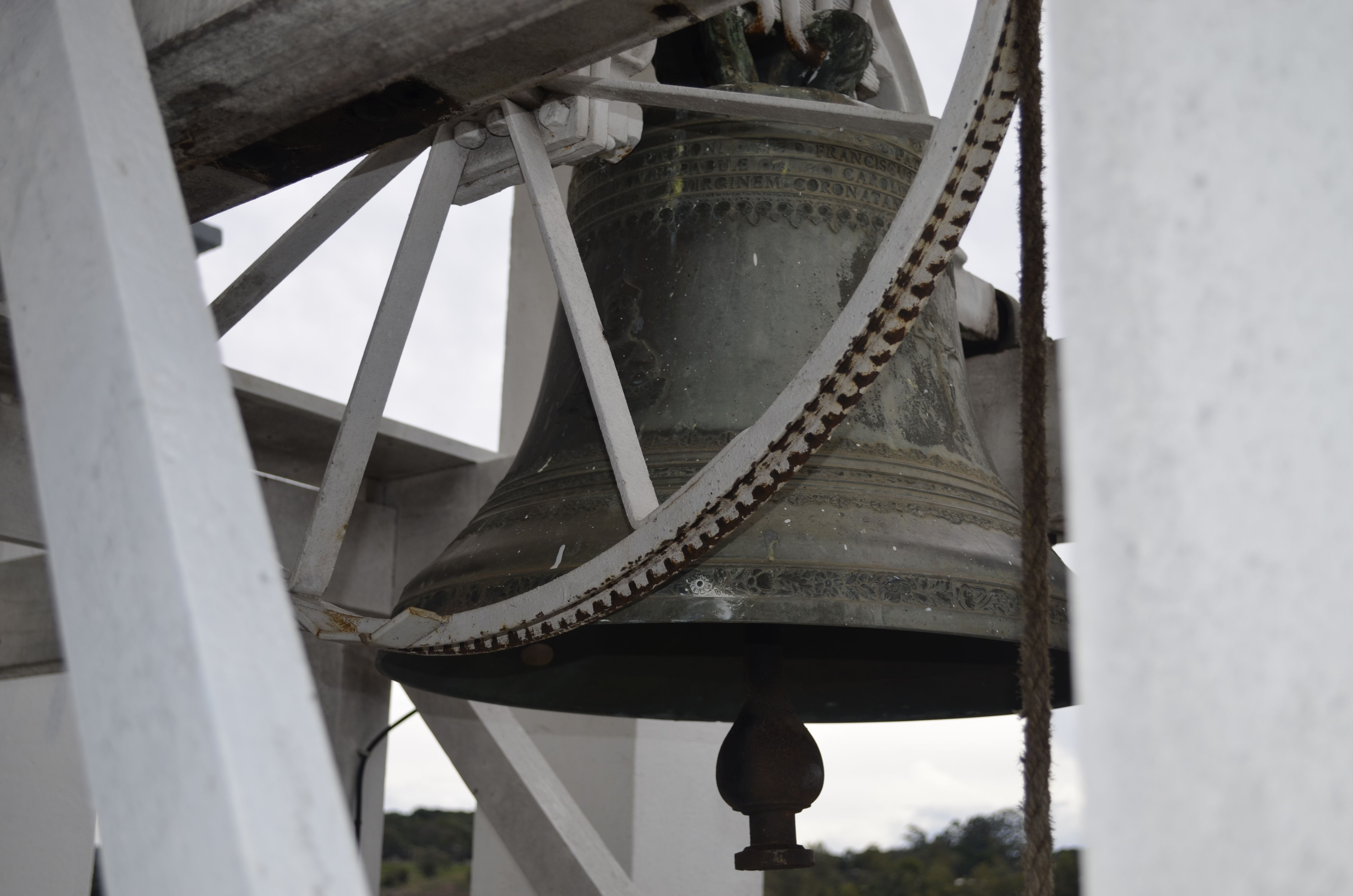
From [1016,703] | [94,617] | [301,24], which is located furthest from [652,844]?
[94,617]

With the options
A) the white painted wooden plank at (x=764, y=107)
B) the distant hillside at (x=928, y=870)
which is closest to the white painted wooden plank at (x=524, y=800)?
the white painted wooden plank at (x=764, y=107)

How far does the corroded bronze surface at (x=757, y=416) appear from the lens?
1.41 meters

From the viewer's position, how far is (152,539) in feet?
1.94

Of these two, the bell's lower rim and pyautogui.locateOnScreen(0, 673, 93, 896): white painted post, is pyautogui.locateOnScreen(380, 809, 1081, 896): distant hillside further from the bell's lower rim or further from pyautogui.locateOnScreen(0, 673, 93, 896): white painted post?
the bell's lower rim

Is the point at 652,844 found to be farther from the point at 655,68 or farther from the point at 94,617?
the point at 94,617

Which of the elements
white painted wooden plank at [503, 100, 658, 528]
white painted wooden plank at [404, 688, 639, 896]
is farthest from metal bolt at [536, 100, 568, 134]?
white painted wooden plank at [404, 688, 639, 896]

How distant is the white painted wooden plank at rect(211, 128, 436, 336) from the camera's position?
171cm

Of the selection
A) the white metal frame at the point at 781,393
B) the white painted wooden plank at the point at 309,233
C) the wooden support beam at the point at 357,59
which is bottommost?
the white metal frame at the point at 781,393

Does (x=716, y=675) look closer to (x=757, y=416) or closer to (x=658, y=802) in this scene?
(x=757, y=416)

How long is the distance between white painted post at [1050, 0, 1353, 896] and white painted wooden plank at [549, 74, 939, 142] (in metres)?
0.87

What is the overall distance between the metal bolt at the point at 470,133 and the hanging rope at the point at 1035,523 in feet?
2.83

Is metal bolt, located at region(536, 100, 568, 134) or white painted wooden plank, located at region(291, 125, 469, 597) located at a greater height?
metal bolt, located at region(536, 100, 568, 134)

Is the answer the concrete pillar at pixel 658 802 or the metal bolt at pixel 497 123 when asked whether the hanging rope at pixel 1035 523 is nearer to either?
the metal bolt at pixel 497 123

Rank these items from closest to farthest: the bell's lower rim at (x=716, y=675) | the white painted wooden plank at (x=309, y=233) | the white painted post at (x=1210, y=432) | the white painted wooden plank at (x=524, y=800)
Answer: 1. the white painted post at (x=1210, y=432)
2. the white painted wooden plank at (x=309, y=233)
3. the bell's lower rim at (x=716, y=675)
4. the white painted wooden plank at (x=524, y=800)
